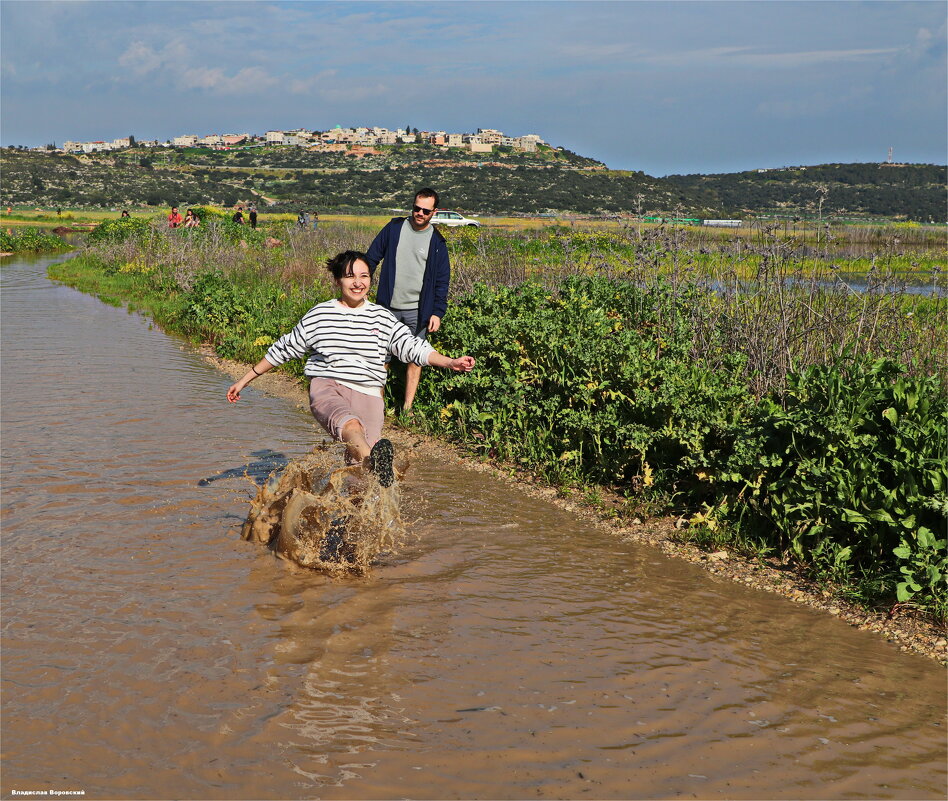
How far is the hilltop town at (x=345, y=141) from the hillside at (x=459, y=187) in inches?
1453

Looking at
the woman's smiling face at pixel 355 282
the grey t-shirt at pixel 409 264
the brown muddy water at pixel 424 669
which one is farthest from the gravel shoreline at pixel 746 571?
the woman's smiling face at pixel 355 282

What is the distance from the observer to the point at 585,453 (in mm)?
7727

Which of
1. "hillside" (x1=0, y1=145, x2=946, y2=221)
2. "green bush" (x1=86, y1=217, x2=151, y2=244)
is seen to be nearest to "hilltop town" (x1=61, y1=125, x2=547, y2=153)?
"hillside" (x1=0, y1=145, x2=946, y2=221)

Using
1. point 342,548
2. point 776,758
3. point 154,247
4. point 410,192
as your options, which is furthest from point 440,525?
point 410,192

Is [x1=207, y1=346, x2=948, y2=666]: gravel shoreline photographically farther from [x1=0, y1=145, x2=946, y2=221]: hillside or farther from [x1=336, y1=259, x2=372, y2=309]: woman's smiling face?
[x1=0, y1=145, x2=946, y2=221]: hillside

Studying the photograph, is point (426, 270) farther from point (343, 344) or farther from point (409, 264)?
point (343, 344)

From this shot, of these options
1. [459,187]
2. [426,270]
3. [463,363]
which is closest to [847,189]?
[459,187]

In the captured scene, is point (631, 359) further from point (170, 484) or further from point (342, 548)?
point (170, 484)

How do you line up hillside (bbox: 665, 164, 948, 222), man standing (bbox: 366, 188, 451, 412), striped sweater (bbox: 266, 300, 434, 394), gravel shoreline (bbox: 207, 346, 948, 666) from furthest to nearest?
hillside (bbox: 665, 164, 948, 222) → man standing (bbox: 366, 188, 451, 412) → striped sweater (bbox: 266, 300, 434, 394) → gravel shoreline (bbox: 207, 346, 948, 666)

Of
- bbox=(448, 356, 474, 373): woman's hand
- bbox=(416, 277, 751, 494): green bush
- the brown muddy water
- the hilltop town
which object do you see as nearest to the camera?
the brown muddy water

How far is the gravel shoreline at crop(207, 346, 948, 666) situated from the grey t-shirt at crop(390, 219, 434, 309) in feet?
5.11

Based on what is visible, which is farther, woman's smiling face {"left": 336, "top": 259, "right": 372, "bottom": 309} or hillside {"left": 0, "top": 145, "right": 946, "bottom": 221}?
hillside {"left": 0, "top": 145, "right": 946, "bottom": 221}

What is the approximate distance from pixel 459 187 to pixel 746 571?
82.7 metres

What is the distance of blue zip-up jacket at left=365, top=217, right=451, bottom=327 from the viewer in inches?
307
